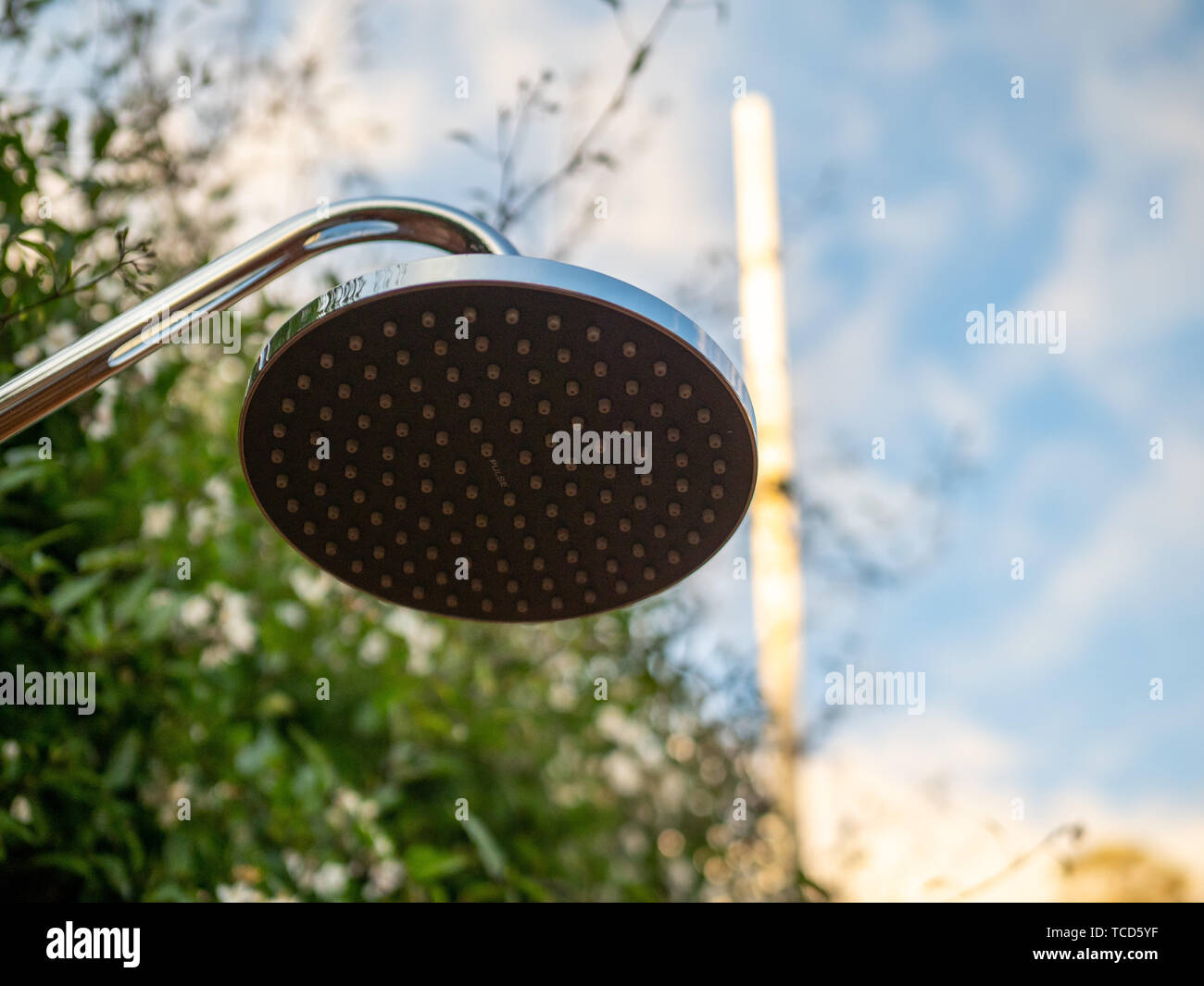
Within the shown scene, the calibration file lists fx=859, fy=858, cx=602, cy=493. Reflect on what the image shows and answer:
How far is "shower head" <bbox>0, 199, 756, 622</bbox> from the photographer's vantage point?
0.96 feet

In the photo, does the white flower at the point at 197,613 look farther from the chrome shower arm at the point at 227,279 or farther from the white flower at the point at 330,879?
the chrome shower arm at the point at 227,279

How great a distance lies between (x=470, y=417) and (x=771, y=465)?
92 centimetres

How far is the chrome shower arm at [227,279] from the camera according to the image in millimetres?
309

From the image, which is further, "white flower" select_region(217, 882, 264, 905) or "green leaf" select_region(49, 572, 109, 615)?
"white flower" select_region(217, 882, 264, 905)

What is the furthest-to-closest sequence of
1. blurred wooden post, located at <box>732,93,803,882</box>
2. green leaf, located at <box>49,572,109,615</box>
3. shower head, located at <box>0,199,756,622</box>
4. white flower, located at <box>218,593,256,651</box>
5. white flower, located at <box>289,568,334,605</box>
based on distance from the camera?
blurred wooden post, located at <box>732,93,803,882</box> < white flower, located at <box>289,568,334,605</box> < white flower, located at <box>218,593,256,651</box> < green leaf, located at <box>49,572,109,615</box> < shower head, located at <box>0,199,756,622</box>

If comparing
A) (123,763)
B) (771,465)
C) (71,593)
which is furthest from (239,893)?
(771,465)

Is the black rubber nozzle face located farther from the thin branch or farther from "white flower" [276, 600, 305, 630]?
"white flower" [276, 600, 305, 630]

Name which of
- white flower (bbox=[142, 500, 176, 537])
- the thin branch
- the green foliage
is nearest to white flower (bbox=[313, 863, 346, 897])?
the green foliage

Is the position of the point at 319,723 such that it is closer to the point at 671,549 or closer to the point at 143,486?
the point at 143,486

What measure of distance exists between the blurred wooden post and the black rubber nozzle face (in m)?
0.79

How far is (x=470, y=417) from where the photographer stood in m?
0.32

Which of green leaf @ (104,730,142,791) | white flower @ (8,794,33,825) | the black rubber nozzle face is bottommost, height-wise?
white flower @ (8,794,33,825)
